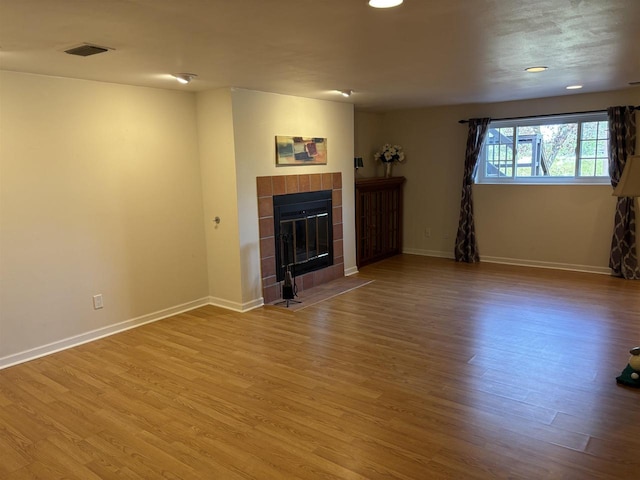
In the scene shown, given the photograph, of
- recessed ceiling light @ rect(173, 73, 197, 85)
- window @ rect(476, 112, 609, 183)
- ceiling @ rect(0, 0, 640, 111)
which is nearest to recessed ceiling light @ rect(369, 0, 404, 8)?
ceiling @ rect(0, 0, 640, 111)

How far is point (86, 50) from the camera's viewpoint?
2805 millimetres

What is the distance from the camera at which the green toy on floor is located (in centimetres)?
295

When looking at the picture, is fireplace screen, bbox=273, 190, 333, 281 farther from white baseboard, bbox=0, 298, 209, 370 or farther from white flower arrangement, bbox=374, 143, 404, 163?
white flower arrangement, bbox=374, 143, 404, 163

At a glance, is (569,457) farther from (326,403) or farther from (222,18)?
(222,18)

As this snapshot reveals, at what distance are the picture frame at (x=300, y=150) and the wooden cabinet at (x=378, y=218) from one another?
969 millimetres

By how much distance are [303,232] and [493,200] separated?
289 centimetres

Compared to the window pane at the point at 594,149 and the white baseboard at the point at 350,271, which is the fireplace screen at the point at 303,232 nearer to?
the white baseboard at the point at 350,271

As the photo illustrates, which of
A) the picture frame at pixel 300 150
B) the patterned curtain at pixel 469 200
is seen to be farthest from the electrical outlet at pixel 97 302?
the patterned curtain at pixel 469 200

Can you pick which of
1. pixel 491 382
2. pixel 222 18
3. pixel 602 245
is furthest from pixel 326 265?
pixel 222 18

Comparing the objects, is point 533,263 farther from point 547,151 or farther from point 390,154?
point 390,154

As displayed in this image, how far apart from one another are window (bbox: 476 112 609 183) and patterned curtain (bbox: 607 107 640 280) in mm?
206

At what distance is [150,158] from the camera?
437 cm

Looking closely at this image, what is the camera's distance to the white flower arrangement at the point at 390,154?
717 cm

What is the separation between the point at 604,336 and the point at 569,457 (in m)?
1.90
